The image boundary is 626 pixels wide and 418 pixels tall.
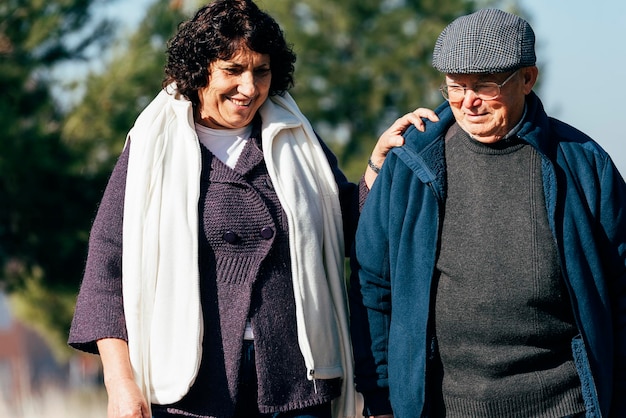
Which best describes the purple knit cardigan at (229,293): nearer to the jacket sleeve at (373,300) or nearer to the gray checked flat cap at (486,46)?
the jacket sleeve at (373,300)

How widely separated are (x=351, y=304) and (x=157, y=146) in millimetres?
723

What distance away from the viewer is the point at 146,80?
739 cm

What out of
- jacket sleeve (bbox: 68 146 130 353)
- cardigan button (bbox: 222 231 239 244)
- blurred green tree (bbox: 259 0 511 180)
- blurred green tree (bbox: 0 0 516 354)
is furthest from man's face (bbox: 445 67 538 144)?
blurred green tree (bbox: 259 0 511 180)

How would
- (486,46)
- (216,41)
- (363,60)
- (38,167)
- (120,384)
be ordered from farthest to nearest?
1. (363,60)
2. (38,167)
3. (216,41)
4. (120,384)
5. (486,46)

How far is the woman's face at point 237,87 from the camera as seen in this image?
3.00 meters

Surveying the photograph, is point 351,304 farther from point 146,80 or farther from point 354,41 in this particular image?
point 354,41

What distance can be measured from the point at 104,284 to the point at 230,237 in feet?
1.23

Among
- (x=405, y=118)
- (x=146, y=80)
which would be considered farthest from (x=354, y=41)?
(x=405, y=118)


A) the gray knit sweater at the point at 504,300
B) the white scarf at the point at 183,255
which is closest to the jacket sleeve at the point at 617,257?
the gray knit sweater at the point at 504,300

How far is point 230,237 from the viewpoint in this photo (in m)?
2.92

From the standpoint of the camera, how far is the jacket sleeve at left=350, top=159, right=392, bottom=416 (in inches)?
118

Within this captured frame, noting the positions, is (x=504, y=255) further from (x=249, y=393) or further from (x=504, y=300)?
(x=249, y=393)

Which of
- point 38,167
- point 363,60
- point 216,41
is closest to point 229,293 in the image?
point 216,41

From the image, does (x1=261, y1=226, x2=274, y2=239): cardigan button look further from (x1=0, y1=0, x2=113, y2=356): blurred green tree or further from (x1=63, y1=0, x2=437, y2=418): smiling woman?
(x1=0, y1=0, x2=113, y2=356): blurred green tree
